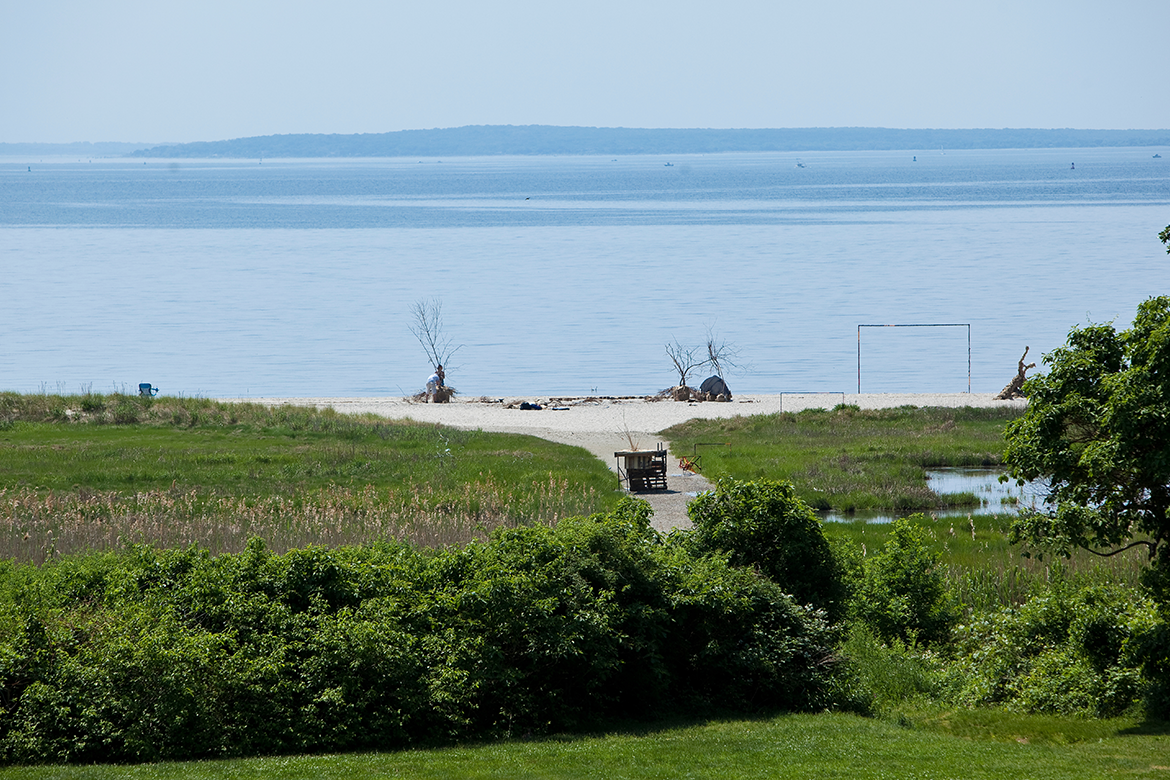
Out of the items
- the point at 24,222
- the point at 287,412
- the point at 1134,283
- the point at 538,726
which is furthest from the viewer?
the point at 24,222

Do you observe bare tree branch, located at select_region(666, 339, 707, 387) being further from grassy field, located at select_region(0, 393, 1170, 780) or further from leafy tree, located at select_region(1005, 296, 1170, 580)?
leafy tree, located at select_region(1005, 296, 1170, 580)

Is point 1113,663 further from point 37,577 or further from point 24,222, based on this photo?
point 24,222

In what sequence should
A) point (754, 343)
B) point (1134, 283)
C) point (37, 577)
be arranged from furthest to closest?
point (1134, 283) < point (754, 343) < point (37, 577)

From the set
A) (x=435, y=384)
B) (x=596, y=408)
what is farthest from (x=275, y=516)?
(x=435, y=384)

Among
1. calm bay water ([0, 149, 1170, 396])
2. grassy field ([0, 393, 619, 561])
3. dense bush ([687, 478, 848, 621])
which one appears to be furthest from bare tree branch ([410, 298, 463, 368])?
dense bush ([687, 478, 848, 621])

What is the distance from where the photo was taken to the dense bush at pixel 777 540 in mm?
16266

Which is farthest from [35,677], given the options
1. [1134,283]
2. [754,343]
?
[1134,283]

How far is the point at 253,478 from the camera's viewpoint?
27.8 metres

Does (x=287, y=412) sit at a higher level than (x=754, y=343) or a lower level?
lower

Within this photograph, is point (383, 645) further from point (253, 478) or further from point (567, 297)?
point (567, 297)

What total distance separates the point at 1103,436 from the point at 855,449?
63.3ft

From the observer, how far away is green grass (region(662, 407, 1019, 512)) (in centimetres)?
2780

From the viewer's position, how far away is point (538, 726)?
13.0 meters

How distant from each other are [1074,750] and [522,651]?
5.90 m
